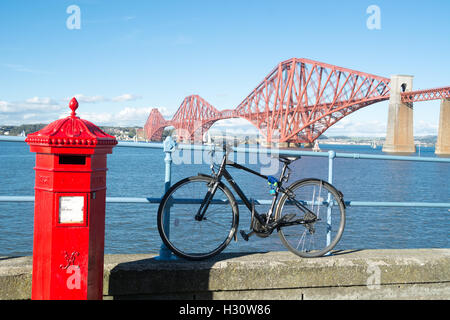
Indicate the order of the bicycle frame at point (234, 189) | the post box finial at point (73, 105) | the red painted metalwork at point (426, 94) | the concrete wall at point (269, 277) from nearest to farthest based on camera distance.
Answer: the post box finial at point (73, 105) → the concrete wall at point (269, 277) → the bicycle frame at point (234, 189) → the red painted metalwork at point (426, 94)

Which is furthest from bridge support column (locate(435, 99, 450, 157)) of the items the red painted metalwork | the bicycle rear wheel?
the bicycle rear wheel

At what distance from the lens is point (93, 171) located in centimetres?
181

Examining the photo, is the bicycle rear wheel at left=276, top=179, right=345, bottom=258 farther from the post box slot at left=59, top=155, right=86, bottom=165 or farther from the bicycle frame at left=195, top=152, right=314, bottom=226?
the post box slot at left=59, top=155, right=86, bottom=165

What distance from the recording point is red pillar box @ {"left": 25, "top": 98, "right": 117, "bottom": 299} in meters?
1.76

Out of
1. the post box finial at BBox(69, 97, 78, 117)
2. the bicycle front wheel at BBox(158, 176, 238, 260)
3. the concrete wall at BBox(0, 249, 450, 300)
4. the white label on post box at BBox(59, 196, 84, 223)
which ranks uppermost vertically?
the post box finial at BBox(69, 97, 78, 117)

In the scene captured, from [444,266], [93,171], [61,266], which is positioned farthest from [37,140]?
[444,266]

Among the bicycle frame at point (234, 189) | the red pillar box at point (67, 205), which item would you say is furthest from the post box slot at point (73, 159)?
the bicycle frame at point (234, 189)

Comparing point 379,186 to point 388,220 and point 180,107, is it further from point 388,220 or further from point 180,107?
point 180,107

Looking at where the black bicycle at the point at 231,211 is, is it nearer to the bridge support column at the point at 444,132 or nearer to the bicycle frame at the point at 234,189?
the bicycle frame at the point at 234,189

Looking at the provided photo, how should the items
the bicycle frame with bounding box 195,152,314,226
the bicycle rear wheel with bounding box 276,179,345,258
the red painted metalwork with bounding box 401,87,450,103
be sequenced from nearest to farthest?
the bicycle frame with bounding box 195,152,314,226 → the bicycle rear wheel with bounding box 276,179,345,258 → the red painted metalwork with bounding box 401,87,450,103

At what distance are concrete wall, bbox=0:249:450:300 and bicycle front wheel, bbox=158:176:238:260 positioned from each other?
0.12 meters

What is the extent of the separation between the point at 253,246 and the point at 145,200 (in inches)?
212

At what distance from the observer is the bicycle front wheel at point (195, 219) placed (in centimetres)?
262
